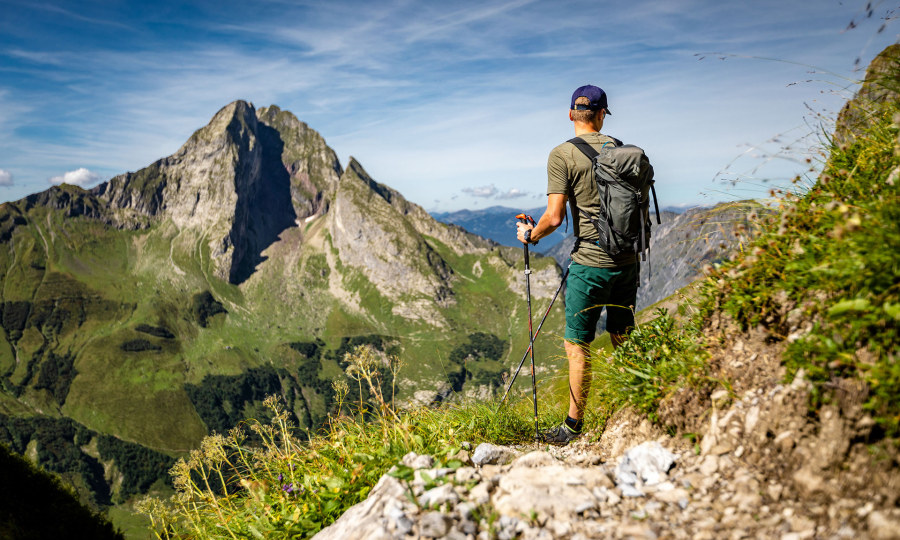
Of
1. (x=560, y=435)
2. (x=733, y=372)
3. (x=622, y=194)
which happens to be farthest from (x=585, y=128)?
(x=560, y=435)

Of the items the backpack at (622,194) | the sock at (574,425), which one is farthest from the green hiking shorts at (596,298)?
the sock at (574,425)

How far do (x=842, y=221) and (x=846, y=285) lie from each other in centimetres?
55

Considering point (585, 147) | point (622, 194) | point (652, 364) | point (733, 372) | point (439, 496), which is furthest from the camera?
point (585, 147)

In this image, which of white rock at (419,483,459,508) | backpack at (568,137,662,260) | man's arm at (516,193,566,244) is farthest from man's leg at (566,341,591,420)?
white rock at (419,483,459,508)

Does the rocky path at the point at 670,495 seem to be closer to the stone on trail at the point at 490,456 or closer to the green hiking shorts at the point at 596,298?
the stone on trail at the point at 490,456

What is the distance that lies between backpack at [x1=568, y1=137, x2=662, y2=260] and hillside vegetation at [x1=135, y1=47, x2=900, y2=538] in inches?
43.6

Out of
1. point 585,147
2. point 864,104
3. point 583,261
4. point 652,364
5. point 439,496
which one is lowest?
point 439,496

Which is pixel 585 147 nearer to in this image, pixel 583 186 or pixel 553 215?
pixel 583 186

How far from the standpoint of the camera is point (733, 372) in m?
4.03

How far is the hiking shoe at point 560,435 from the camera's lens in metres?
6.24

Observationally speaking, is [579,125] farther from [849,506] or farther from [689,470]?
[849,506]

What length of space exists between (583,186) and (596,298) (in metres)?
1.60

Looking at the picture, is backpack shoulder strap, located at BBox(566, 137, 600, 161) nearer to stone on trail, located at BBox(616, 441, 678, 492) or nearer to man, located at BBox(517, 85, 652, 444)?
man, located at BBox(517, 85, 652, 444)

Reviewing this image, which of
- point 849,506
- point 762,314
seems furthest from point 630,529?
point 762,314
